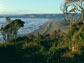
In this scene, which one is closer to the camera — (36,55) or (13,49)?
(36,55)

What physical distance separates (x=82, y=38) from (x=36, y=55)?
143 inches

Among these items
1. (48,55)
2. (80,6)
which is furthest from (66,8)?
(48,55)

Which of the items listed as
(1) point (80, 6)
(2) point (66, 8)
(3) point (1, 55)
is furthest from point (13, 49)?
(2) point (66, 8)

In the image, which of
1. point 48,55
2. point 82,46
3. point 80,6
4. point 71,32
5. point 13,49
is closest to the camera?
point 48,55

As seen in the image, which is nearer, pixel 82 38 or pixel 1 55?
pixel 1 55

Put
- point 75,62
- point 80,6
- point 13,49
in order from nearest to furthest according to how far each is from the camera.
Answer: point 75,62, point 13,49, point 80,6

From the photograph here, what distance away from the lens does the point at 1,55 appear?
11.9 meters

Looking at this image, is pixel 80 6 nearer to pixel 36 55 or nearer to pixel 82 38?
pixel 82 38

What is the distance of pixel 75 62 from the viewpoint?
34.5 feet

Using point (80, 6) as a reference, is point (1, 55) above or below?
below

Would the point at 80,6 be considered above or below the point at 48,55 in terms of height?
above

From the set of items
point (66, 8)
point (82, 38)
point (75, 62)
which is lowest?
point (75, 62)

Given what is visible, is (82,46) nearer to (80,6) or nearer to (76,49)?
(76,49)

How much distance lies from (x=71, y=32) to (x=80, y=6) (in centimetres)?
784
